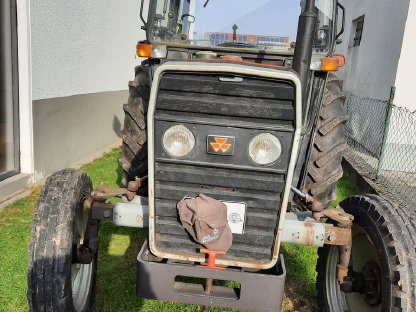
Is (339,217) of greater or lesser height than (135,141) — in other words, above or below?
below

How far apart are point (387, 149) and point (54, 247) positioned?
5432mm

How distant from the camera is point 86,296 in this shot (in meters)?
2.55

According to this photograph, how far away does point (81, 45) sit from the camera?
5992mm

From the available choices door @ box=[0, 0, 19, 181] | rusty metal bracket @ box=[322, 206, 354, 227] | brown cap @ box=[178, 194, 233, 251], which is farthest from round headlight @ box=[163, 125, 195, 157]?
door @ box=[0, 0, 19, 181]

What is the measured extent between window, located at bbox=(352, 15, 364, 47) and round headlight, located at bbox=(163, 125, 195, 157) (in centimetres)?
810

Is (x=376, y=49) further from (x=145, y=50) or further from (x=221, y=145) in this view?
(x=221, y=145)

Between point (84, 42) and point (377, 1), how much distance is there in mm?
5405

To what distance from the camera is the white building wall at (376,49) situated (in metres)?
6.61

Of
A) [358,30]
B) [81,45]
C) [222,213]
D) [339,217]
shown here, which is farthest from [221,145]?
[358,30]

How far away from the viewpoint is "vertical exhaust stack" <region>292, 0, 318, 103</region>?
6.71 feet

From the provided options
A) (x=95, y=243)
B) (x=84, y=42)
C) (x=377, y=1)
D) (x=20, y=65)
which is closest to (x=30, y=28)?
(x=20, y=65)

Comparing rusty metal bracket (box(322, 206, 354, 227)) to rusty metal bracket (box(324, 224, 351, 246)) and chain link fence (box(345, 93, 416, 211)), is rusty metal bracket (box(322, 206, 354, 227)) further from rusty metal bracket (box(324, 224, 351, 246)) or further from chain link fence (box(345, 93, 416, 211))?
chain link fence (box(345, 93, 416, 211))

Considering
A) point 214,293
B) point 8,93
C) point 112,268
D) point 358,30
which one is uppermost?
point 358,30

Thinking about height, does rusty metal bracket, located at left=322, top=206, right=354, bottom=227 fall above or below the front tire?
above
